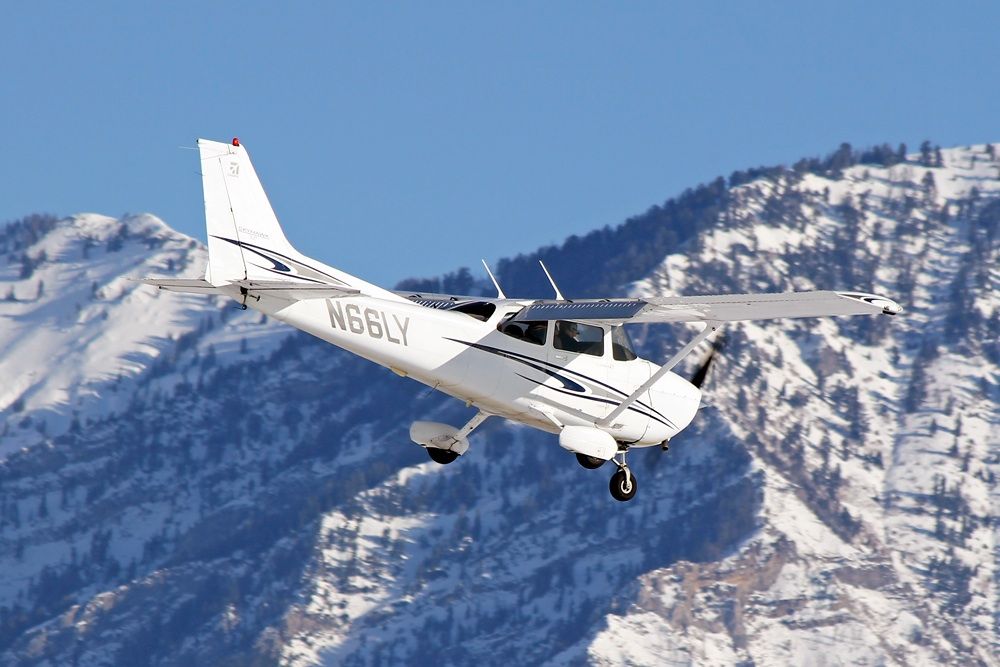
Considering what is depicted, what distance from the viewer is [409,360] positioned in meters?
34.8

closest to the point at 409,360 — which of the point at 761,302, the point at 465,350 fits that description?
the point at 465,350

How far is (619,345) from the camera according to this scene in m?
37.0

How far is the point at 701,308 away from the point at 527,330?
294 cm

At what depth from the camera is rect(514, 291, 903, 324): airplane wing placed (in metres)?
35.0

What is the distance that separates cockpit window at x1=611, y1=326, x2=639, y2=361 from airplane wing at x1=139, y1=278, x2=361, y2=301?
5.04 m

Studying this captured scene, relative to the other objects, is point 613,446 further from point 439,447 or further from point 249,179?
point 249,179

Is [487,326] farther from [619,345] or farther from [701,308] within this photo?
[701,308]

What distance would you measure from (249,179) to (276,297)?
2.09 m

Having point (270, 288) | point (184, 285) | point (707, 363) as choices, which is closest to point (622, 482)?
point (707, 363)

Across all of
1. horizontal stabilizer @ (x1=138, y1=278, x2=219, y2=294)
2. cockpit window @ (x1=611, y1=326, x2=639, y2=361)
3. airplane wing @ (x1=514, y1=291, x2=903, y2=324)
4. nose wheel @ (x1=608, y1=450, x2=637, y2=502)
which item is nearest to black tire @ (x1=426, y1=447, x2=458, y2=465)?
nose wheel @ (x1=608, y1=450, x2=637, y2=502)

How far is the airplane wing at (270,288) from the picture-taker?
109 feet

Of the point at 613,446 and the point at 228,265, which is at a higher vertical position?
the point at 228,265

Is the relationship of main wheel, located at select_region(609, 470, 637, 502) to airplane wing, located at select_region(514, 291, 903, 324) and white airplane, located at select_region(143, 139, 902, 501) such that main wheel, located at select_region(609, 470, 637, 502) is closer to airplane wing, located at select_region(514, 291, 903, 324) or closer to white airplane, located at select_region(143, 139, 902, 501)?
white airplane, located at select_region(143, 139, 902, 501)

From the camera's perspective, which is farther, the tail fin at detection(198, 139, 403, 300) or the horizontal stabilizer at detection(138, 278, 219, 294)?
the tail fin at detection(198, 139, 403, 300)
